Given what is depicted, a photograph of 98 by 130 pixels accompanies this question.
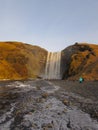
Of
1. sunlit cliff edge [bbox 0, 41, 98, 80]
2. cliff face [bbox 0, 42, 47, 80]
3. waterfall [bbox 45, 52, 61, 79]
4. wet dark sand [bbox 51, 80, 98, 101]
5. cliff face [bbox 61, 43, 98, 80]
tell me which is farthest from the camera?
waterfall [bbox 45, 52, 61, 79]

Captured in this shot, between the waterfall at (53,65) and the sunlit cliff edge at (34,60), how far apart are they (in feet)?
6.33

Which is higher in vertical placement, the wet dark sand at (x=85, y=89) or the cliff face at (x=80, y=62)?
the cliff face at (x=80, y=62)

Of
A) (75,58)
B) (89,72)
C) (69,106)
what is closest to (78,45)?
(75,58)

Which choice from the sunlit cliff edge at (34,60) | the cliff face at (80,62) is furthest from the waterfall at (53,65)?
the cliff face at (80,62)

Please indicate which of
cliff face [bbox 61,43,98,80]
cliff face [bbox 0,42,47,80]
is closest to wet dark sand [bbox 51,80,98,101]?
cliff face [bbox 61,43,98,80]

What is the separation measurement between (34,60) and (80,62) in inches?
958

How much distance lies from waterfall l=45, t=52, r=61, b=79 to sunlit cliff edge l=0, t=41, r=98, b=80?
75.9 inches

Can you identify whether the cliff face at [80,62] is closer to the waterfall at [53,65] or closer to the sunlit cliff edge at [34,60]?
the sunlit cliff edge at [34,60]

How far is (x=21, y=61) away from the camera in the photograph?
90.3m

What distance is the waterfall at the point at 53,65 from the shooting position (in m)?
91.0

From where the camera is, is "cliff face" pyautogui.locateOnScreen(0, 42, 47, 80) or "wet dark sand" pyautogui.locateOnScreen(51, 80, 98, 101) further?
"cliff face" pyautogui.locateOnScreen(0, 42, 47, 80)

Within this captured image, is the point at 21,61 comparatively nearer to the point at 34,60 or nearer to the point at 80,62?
the point at 34,60

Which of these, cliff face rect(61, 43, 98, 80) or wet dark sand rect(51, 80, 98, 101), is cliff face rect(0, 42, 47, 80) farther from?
wet dark sand rect(51, 80, 98, 101)

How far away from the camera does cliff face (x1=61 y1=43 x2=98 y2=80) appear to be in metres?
63.8
